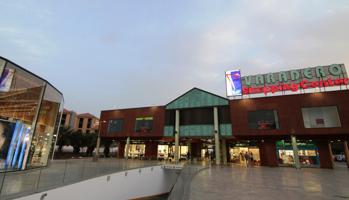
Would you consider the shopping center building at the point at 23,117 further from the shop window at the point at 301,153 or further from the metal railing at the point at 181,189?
the shop window at the point at 301,153

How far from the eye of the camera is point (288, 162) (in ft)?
92.9

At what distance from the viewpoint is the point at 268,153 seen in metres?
28.1

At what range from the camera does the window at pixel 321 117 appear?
77.5ft

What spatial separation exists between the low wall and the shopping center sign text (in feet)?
62.7

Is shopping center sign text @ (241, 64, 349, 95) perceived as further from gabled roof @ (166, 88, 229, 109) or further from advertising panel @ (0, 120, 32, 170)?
advertising panel @ (0, 120, 32, 170)

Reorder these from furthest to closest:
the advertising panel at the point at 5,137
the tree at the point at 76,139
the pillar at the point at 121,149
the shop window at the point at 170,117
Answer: the tree at the point at 76,139, the pillar at the point at 121,149, the shop window at the point at 170,117, the advertising panel at the point at 5,137

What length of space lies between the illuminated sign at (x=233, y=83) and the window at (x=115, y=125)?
73.3 ft

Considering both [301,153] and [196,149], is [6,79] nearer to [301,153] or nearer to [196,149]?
[196,149]

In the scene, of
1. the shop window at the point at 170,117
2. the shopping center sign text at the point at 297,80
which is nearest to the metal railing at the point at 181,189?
the shop window at the point at 170,117

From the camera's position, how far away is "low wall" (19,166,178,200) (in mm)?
11031

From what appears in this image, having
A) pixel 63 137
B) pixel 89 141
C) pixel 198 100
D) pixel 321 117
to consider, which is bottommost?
pixel 89 141

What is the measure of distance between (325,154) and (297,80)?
37.3ft

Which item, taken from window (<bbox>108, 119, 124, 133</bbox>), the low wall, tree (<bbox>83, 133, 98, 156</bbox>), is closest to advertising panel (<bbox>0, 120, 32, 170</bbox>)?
the low wall

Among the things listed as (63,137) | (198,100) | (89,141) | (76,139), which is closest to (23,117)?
(198,100)
